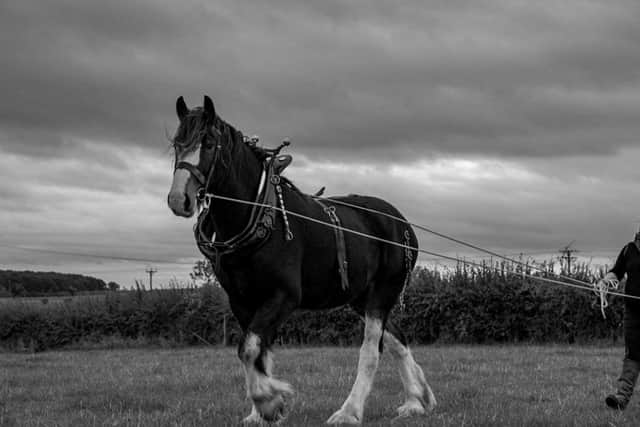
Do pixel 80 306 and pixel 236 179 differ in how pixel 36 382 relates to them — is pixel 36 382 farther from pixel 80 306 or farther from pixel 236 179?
pixel 80 306

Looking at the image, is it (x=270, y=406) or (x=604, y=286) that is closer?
(x=270, y=406)

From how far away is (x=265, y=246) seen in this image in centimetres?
711

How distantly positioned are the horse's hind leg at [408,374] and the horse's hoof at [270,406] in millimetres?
2082

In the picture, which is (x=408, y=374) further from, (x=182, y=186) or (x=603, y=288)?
(x=182, y=186)

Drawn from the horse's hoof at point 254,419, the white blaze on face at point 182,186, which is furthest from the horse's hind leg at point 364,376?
the white blaze on face at point 182,186

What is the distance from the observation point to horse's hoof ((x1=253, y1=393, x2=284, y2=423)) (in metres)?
6.81

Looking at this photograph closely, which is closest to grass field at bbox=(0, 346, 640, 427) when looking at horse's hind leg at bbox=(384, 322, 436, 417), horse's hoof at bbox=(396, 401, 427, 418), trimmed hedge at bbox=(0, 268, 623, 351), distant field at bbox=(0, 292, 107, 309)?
horse's hoof at bbox=(396, 401, 427, 418)

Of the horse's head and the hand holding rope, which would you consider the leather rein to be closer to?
the horse's head

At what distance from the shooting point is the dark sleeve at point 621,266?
29.7 ft

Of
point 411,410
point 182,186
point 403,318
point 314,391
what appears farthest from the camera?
Result: point 403,318

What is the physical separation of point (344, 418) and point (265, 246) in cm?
192

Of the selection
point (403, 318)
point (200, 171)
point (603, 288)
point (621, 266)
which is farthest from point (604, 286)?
point (403, 318)

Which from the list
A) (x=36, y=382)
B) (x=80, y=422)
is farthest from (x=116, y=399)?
(x=36, y=382)

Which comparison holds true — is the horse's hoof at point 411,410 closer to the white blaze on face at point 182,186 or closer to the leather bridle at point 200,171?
the leather bridle at point 200,171
